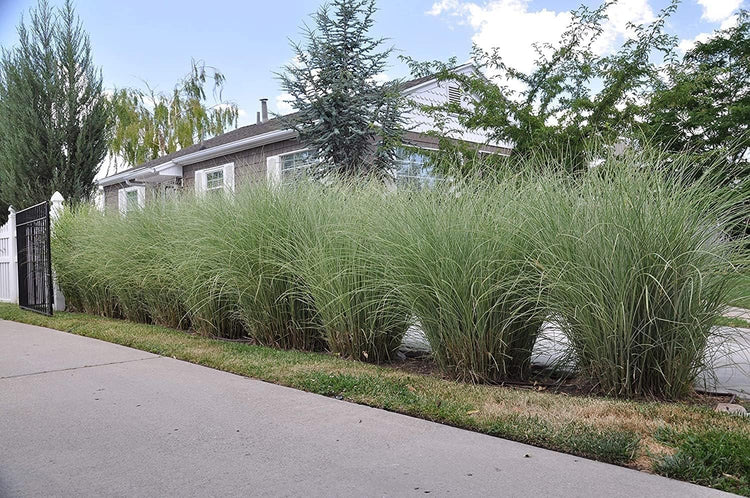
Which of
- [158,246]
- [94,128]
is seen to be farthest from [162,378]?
[94,128]

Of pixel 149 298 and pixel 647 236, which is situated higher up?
pixel 647 236

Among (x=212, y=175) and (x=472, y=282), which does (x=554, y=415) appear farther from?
(x=212, y=175)

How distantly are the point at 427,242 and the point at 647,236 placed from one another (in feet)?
4.96

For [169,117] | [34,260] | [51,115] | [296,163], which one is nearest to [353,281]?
[296,163]

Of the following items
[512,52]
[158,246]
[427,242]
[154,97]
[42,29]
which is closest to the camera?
[427,242]

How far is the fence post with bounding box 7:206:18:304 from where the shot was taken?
440 inches

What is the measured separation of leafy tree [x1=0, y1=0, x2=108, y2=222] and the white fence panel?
8.16 ft

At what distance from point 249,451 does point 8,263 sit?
10668 mm

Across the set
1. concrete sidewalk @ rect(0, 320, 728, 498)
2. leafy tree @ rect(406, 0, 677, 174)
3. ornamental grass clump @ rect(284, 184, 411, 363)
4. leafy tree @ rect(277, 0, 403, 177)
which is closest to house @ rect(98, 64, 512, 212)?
leafy tree @ rect(277, 0, 403, 177)

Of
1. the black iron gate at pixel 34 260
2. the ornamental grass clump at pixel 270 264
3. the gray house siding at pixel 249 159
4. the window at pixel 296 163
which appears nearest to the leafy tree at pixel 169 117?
the gray house siding at pixel 249 159

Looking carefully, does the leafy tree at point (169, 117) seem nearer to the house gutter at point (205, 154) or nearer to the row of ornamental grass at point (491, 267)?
the house gutter at point (205, 154)

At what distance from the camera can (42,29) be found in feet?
45.9

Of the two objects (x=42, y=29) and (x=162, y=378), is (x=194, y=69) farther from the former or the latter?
(x=162, y=378)

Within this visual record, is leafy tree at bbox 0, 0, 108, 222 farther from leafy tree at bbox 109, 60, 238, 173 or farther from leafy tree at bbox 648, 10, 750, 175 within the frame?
leafy tree at bbox 109, 60, 238, 173
